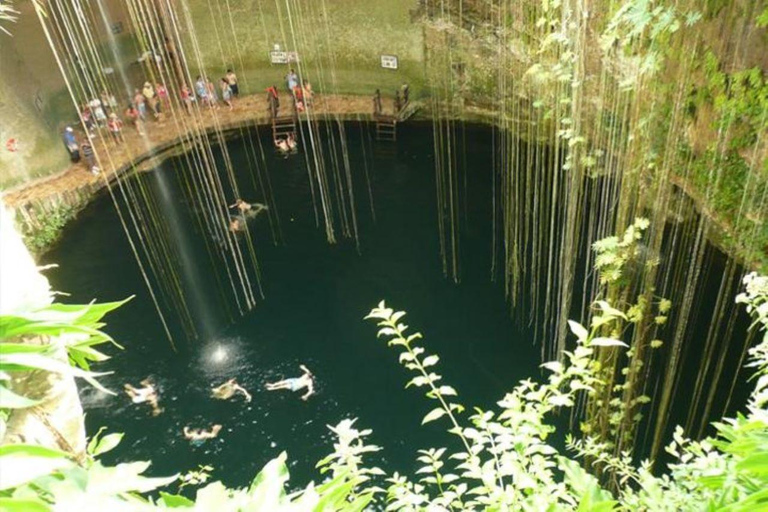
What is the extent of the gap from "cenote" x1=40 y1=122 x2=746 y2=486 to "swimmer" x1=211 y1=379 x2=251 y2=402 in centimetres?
10

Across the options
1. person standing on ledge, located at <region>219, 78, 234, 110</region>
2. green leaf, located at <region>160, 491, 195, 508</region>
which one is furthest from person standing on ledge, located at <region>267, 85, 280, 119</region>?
green leaf, located at <region>160, 491, 195, 508</region>

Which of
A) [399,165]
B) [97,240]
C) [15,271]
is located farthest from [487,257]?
[15,271]

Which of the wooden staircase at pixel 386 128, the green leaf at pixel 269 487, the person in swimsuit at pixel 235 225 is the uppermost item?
the green leaf at pixel 269 487

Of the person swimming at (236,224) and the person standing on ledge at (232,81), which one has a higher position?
the person standing on ledge at (232,81)

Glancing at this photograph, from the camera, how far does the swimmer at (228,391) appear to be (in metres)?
6.33

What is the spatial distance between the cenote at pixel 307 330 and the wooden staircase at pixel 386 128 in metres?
1.41

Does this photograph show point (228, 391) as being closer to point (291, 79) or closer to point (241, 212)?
point (241, 212)

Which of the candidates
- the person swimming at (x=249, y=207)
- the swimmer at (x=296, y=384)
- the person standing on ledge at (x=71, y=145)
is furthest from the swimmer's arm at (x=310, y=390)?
the person standing on ledge at (x=71, y=145)

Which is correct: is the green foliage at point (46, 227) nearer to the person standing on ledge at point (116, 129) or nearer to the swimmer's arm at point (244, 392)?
the person standing on ledge at point (116, 129)

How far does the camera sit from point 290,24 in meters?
11.4

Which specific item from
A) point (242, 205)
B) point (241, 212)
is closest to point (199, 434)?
point (241, 212)

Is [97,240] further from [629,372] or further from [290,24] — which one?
[629,372]

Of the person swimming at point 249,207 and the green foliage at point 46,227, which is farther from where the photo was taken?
the person swimming at point 249,207

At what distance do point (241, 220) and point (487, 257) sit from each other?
4.13m
